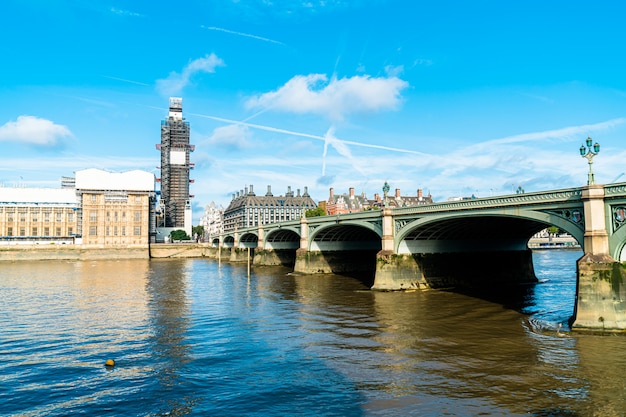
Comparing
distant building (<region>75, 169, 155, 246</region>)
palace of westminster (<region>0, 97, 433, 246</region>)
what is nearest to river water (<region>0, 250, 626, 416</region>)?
palace of westminster (<region>0, 97, 433, 246</region>)

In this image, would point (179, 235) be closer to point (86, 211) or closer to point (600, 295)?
point (86, 211)

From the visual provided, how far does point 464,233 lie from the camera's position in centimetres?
4381

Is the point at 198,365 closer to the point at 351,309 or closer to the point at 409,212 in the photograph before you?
the point at 351,309

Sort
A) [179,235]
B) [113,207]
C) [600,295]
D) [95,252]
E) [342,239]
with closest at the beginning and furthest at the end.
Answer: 1. [600,295]
2. [342,239]
3. [95,252]
4. [113,207]
5. [179,235]

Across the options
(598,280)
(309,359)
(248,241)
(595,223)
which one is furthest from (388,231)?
(248,241)

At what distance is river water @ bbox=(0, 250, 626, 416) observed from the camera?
14.3 metres

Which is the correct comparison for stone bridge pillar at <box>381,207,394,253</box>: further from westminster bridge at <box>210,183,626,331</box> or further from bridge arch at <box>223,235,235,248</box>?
bridge arch at <box>223,235,235,248</box>

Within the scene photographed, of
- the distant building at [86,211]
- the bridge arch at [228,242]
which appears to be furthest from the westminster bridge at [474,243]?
the distant building at [86,211]

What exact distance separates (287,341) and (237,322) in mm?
6254

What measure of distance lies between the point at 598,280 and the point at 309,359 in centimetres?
1504

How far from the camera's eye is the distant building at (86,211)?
4781 inches

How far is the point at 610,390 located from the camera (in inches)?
599

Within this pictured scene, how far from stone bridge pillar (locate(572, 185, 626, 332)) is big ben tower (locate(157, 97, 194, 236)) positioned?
16783 cm

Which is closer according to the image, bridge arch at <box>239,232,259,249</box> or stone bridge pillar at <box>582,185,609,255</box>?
stone bridge pillar at <box>582,185,609,255</box>
